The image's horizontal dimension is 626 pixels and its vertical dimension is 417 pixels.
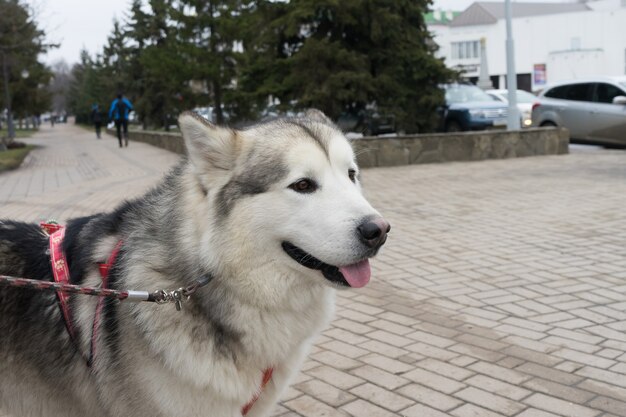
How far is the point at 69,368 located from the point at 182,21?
72.9 feet

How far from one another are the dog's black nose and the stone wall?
11876 mm

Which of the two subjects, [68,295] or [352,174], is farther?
[352,174]

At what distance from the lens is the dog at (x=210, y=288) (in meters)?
2.39

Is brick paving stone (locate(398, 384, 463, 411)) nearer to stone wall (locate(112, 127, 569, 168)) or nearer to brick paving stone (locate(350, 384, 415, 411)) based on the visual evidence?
brick paving stone (locate(350, 384, 415, 411))

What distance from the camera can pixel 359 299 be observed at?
5.50 m

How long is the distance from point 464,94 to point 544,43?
6951 centimetres

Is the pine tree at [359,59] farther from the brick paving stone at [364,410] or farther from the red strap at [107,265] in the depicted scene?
the red strap at [107,265]

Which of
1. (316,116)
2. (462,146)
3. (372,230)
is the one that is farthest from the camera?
(462,146)

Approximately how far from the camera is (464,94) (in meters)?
19.7

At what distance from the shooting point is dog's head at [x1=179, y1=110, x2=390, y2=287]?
2.35m

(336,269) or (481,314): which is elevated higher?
(336,269)

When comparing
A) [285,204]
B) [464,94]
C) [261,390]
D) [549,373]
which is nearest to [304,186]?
Result: [285,204]

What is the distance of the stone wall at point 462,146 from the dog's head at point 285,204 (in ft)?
38.4

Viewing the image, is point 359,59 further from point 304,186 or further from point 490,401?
point 304,186
